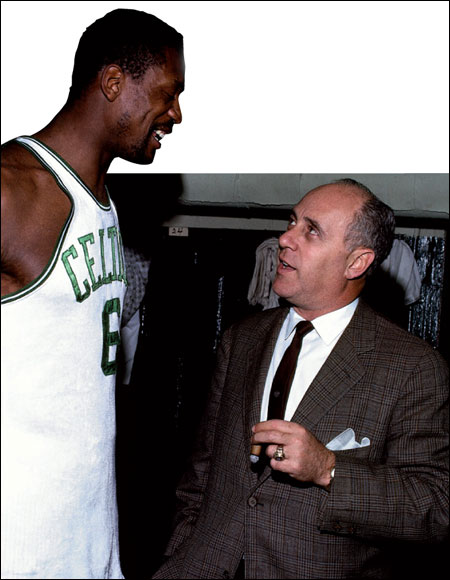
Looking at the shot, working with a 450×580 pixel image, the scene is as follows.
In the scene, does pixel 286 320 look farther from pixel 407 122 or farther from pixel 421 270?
pixel 421 270

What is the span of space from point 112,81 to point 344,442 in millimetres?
1092

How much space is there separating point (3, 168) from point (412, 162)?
1.23 metres

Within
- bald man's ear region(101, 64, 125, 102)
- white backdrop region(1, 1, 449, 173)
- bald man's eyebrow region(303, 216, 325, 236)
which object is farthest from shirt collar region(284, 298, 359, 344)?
bald man's ear region(101, 64, 125, 102)

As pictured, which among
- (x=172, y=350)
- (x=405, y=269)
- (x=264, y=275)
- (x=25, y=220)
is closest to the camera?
(x=25, y=220)

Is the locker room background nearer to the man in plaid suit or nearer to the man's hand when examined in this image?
the man in plaid suit

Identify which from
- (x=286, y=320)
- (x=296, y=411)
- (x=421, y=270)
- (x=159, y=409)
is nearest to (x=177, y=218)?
(x=159, y=409)

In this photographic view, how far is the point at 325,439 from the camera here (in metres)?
1.79

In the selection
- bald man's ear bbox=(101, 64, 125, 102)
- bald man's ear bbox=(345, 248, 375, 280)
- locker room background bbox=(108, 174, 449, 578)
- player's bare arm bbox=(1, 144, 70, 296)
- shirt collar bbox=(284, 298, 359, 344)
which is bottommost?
locker room background bbox=(108, 174, 449, 578)

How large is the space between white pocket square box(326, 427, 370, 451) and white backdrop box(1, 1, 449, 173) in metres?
0.77

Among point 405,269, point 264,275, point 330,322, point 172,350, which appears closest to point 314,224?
point 330,322

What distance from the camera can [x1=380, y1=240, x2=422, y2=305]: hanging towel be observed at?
3918 mm

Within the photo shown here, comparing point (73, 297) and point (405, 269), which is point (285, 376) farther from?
point (405, 269)

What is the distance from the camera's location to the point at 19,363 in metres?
1.17

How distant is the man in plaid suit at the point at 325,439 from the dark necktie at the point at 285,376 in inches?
1.2
